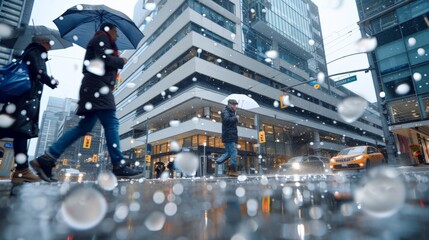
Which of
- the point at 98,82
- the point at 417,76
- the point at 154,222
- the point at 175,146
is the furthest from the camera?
the point at 175,146

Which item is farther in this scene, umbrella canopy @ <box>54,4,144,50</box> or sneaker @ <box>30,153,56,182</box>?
umbrella canopy @ <box>54,4,144,50</box>

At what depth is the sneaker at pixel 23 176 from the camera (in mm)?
A: 3156

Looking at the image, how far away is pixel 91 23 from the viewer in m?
4.50

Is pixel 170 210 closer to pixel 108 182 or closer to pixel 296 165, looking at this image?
pixel 108 182

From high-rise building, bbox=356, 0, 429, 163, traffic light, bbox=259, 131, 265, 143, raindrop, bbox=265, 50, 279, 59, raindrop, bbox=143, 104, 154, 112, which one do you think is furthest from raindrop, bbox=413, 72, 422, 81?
raindrop, bbox=143, 104, 154, 112

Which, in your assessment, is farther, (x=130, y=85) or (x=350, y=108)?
Answer: (x=350, y=108)

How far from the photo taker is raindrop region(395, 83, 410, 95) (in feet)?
61.5

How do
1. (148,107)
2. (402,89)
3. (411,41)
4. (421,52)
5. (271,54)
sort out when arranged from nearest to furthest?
(421,52) → (402,89) → (411,41) → (148,107) → (271,54)

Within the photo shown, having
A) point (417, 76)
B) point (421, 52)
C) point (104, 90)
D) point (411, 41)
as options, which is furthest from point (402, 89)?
point (104, 90)

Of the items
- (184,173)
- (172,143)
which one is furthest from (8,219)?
(172,143)

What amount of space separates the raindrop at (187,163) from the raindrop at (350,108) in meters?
33.8

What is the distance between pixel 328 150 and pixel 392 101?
73.0 ft

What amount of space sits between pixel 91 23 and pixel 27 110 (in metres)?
2.29

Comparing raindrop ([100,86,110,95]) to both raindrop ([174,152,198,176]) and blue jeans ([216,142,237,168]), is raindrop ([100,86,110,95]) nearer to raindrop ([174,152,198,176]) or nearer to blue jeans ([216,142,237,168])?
blue jeans ([216,142,237,168])
